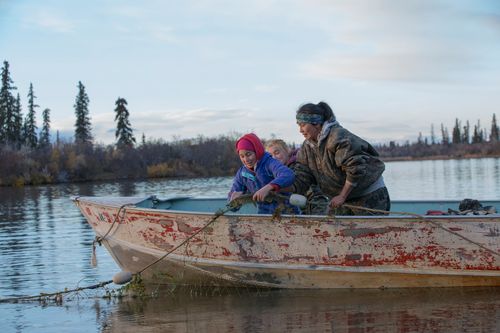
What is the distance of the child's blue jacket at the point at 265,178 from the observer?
25.2ft

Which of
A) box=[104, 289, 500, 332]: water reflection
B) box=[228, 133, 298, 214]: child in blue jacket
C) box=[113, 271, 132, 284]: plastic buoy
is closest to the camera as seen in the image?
box=[104, 289, 500, 332]: water reflection

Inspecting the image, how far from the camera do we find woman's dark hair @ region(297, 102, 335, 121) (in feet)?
25.6

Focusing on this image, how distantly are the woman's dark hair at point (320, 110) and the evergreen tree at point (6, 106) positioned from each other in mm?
70470

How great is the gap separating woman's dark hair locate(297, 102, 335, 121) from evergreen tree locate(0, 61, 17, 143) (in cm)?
7047

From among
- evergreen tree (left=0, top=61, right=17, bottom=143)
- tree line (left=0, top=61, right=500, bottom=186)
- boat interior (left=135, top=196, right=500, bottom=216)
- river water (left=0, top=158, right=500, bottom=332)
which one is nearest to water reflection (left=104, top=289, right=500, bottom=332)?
river water (left=0, top=158, right=500, bottom=332)

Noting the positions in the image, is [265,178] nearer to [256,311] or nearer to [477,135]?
[256,311]

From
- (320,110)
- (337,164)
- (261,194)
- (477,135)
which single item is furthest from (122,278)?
(477,135)

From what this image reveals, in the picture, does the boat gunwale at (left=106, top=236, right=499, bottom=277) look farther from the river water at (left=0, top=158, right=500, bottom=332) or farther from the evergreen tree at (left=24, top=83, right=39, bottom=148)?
the evergreen tree at (left=24, top=83, right=39, bottom=148)

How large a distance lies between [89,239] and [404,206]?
25.0 feet

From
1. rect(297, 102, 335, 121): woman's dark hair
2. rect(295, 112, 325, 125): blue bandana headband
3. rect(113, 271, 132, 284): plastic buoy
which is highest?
rect(297, 102, 335, 121): woman's dark hair

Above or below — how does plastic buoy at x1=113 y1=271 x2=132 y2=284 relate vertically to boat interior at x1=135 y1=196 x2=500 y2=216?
below

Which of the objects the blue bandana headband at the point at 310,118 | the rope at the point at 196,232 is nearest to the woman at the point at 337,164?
the blue bandana headband at the point at 310,118

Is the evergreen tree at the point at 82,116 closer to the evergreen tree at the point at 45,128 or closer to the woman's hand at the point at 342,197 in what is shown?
the evergreen tree at the point at 45,128

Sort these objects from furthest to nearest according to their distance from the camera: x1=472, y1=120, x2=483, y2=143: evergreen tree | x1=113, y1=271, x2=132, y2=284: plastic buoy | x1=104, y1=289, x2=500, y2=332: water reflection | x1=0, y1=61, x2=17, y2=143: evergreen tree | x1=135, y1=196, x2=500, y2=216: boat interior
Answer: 1. x1=472, y1=120, x2=483, y2=143: evergreen tree
2. x1=0, y1=61, x2=17, y2=143: evergreen tree
3. x1=135, y1=196, x2=500, y2=216: boat interior
4. x1=113, y1=271, x2=132, y2=284: plastic buoy
5. x1=104, y1=289, x2=500, y2=332: water reflection
